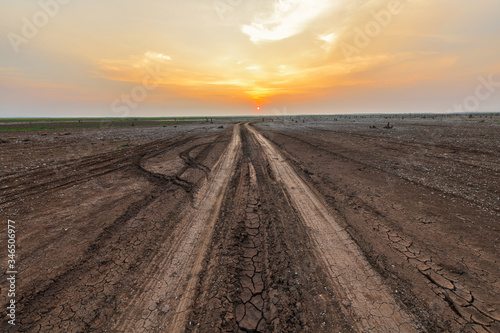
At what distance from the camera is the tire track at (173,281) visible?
2.89 meters

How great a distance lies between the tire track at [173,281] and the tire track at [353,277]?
287 centimetres

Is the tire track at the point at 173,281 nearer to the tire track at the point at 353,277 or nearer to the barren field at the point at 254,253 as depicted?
the barren field at the point at 254,253

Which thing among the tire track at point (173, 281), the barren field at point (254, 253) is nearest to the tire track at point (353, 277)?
the barren field at point (254, 253)

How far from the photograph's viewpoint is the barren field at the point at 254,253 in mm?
2975

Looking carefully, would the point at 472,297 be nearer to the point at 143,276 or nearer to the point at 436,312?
the point at 436,312

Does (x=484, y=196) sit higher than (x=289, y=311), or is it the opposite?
(x=484, y=196)

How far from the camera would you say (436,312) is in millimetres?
3031

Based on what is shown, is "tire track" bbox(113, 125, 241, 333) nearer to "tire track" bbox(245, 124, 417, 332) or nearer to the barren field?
the barren field

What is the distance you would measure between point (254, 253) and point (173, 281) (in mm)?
1830

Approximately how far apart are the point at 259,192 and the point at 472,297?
581 centimetres

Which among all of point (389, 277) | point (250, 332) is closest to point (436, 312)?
point (389, 277)

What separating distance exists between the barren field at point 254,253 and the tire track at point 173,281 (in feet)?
0.07

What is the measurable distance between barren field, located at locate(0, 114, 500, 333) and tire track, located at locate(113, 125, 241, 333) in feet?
0.07

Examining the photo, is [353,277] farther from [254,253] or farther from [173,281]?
[173,281]
